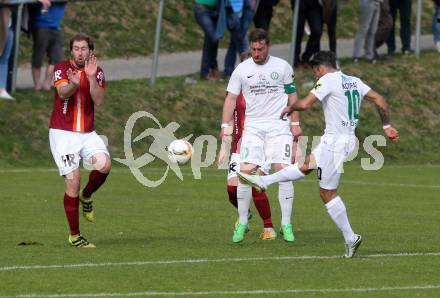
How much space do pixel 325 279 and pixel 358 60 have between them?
1666cm

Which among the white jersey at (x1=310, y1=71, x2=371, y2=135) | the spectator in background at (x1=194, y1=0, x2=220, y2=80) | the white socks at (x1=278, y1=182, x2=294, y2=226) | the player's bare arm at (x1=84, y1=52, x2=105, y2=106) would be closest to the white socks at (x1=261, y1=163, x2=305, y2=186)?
the white jersey at (x1=310, y1=71, x2=371, y2=135)

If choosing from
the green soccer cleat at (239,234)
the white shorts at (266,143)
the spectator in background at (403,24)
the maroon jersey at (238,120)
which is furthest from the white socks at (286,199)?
the spectator in background at (403,24)

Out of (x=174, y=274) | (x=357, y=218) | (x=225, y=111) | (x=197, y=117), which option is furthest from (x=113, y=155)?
(x=174, y=274)

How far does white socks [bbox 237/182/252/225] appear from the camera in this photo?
15711 millimetres

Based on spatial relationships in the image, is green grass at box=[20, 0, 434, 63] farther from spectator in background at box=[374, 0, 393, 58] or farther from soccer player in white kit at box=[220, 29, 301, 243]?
Result: soccer player in white kit at box=[220, 29, 301, 243]

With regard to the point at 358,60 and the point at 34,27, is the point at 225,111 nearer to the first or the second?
the point at 34,27

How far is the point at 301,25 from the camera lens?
90.3 ft

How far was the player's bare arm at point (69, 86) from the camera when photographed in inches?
580

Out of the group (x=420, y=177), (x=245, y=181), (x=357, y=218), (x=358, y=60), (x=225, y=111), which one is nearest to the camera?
(x=245, y=181)

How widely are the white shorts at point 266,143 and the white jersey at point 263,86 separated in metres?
0.11

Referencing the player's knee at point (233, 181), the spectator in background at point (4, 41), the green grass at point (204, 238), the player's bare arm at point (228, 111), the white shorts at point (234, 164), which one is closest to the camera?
the green grass at point (204, 238)

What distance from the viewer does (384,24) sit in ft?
93.4

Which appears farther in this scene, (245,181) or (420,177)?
(420,177)

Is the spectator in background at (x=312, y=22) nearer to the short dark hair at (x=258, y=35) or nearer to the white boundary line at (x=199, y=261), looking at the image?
the short dark hair at (x=258, y=35)
